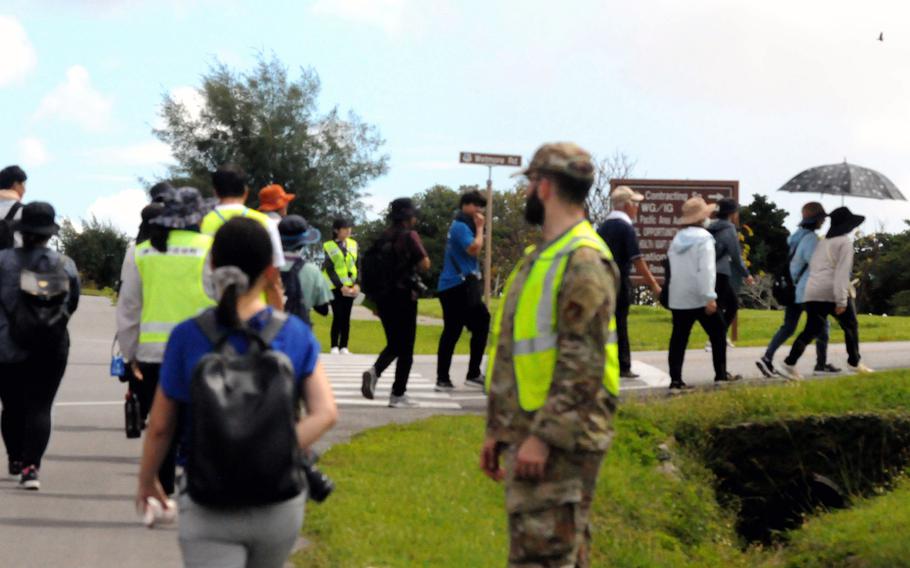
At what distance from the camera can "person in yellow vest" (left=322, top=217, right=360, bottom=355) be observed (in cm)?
2295

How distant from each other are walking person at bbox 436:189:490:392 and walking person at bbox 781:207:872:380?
3.41 meters

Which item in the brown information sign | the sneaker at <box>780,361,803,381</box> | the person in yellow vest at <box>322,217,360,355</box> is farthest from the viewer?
the brown information sign

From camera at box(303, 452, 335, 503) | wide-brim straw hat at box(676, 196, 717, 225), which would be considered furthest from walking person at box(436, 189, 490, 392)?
camera at box(303, 452, 335, 503)

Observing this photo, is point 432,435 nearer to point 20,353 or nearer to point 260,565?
point 20,353

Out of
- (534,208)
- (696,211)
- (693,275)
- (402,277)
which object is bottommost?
(402,277)

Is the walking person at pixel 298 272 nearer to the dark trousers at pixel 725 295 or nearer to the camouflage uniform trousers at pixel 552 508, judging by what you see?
the camouflage uniform trousers at pixel 552 508

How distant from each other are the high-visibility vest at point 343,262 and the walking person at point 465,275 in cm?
729

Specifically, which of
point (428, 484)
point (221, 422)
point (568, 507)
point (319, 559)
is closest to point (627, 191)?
point (428, 484)

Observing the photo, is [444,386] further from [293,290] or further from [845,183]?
[293,290]

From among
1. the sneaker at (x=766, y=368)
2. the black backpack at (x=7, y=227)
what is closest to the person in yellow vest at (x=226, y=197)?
the black backpack at (x=7, y=227)

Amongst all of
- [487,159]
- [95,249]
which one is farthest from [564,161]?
[95,249]

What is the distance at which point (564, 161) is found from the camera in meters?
5.24

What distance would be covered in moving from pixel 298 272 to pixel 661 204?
58.2 ft

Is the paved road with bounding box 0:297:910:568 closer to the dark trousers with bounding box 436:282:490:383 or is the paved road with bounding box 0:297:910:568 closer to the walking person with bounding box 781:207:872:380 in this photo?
the dark trousers with bounding box 436:282:490:383
